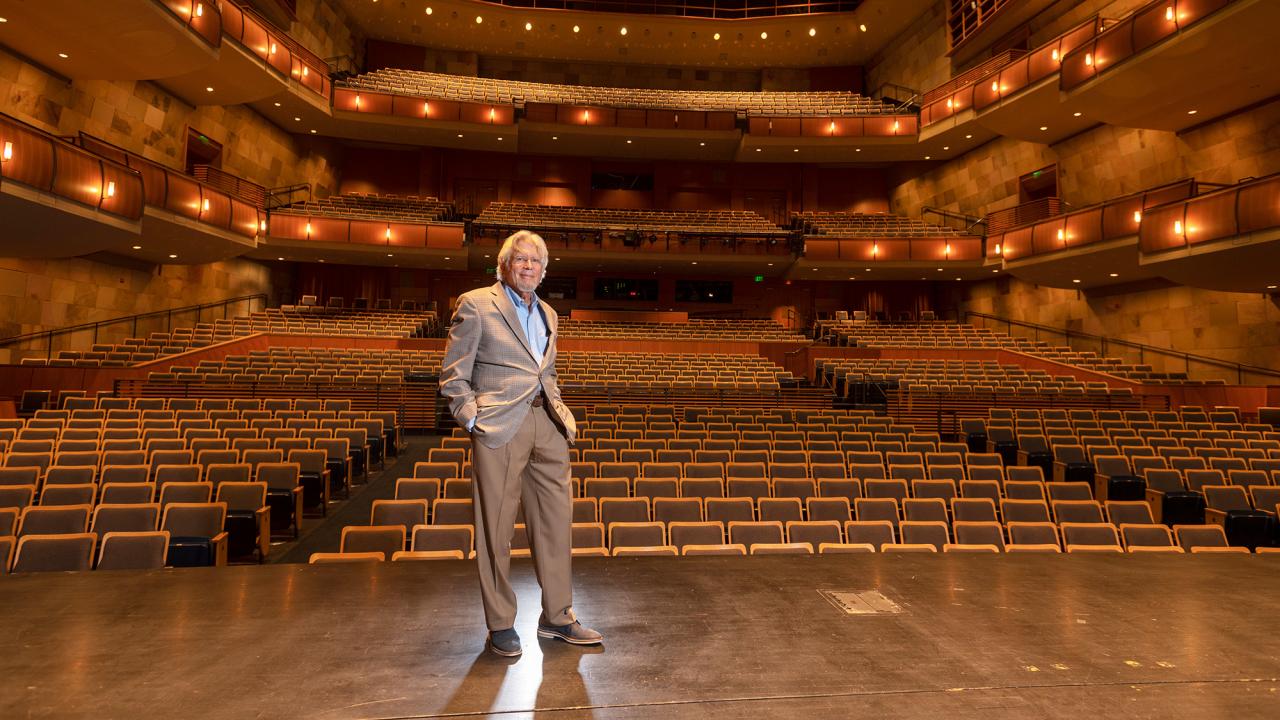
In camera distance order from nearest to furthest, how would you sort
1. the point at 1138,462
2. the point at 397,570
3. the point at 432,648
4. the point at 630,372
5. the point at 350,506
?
the point at 432,648 < the point at 397,570 < the point at 350,506 < the point at 1138,462 < the point at 630,372

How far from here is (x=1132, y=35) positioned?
10.0 metres

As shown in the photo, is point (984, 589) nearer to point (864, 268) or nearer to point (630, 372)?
point (630, 372)

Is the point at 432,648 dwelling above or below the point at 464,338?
below

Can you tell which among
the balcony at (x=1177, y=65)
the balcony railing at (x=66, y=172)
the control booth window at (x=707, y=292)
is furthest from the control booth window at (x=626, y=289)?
the balcony railing at (x=66, y=172)

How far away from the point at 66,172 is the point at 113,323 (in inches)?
202

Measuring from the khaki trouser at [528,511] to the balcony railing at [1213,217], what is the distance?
974 cm

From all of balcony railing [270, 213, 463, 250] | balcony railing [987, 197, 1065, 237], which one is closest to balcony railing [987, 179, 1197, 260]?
balcony railing [987, 197, 1065, 237]

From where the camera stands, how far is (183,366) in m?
10.1

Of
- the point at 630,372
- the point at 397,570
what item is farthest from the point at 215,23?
the point at 397,570

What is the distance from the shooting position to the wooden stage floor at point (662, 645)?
4.33 ft

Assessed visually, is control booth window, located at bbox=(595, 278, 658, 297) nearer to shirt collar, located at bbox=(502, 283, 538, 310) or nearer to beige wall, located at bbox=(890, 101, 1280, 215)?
beige wall, located at bbox=(890, 101, 1280, 215)

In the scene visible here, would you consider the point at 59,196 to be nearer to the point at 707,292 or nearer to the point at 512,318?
the point at 512,318

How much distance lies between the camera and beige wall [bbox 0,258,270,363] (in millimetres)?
9945

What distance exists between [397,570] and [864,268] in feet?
50.5
